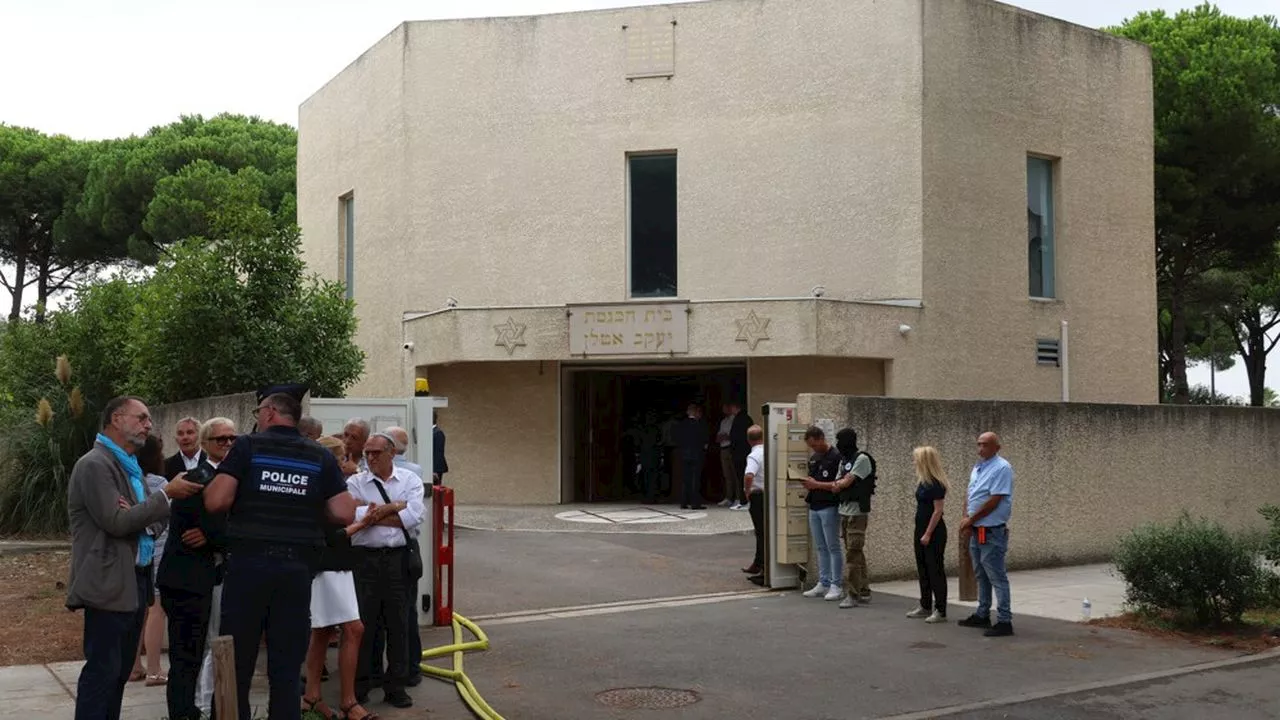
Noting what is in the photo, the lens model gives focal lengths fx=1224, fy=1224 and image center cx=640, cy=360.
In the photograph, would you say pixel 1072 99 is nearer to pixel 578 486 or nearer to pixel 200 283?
pixel 578 486

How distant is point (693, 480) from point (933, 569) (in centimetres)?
981

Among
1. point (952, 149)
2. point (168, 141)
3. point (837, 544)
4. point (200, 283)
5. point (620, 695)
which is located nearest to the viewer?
point (620, 695)

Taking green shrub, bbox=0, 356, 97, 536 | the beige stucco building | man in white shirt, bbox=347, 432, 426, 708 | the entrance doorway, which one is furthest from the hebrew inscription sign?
man in white shirt, bbox=347, 432, 426, 708

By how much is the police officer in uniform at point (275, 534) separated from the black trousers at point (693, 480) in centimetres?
1474

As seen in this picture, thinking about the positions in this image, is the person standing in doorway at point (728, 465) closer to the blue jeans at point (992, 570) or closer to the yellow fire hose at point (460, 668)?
the blue jeans at point (992, 570)

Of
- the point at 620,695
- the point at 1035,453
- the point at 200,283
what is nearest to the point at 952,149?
the point at 1035,453

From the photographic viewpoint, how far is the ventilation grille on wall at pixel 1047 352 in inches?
890

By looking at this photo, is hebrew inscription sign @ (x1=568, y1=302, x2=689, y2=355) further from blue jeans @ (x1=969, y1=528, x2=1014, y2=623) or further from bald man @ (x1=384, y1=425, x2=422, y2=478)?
bald man @ (x1=384, y1=425, x2=422, y2=478)

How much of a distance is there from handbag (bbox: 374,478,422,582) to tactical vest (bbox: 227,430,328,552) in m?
1.65

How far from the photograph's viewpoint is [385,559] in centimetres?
814

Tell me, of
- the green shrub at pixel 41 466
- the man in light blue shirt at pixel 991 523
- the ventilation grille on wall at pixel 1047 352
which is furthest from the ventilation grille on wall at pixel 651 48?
the man in light blue shirt at pixel 991 523

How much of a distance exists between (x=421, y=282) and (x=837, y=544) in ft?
41.2

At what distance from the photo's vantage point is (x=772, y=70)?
863 inches

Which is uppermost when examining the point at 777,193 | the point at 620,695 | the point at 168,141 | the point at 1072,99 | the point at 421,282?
the point at 168,141
